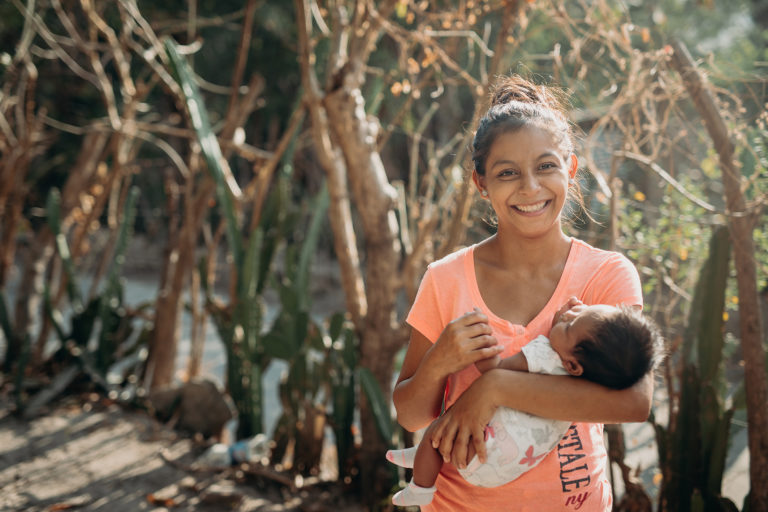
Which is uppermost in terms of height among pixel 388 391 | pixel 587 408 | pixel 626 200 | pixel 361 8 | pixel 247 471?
pixel 361 8

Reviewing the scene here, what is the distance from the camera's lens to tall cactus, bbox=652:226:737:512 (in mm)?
2023

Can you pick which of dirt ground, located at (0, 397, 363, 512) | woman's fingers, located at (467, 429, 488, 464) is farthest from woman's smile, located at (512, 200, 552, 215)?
dirt ground, located at (0, 397, 363, 512)

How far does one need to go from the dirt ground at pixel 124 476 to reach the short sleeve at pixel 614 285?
1902 mm

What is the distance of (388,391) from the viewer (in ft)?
9.16

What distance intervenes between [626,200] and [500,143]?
4.65 feet

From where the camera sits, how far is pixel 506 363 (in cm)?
112

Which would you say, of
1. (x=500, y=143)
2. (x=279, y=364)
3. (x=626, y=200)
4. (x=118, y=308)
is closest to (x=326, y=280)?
(x=279, y=364)

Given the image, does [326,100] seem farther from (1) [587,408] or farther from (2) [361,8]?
(1) [587,408]

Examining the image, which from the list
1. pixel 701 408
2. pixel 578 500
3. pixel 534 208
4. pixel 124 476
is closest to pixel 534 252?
pixel 534 208

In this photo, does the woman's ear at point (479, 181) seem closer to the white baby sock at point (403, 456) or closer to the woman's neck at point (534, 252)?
the woman's neck at point (534, 252)

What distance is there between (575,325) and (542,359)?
8cm

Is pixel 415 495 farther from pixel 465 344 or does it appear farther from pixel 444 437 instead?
pixel 465 344

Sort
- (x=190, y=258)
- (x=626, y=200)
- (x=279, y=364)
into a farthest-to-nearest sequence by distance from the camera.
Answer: (x=279, y=364), (x=190, y=258), (x=626, y=200)

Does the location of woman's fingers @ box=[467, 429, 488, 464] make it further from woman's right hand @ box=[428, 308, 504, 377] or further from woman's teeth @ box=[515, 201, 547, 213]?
woman's teeth @ box=[515, 201, 547, 213]
